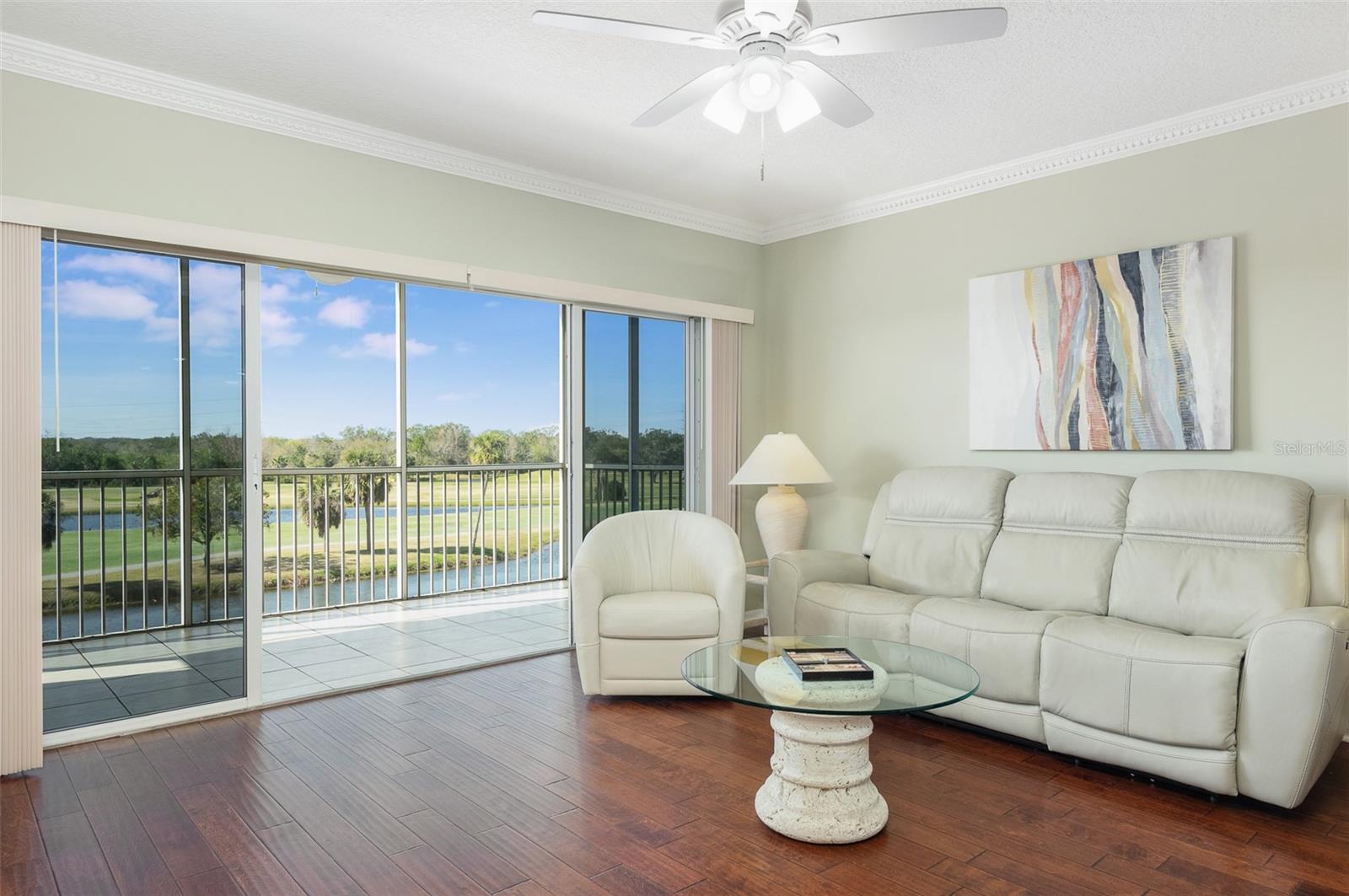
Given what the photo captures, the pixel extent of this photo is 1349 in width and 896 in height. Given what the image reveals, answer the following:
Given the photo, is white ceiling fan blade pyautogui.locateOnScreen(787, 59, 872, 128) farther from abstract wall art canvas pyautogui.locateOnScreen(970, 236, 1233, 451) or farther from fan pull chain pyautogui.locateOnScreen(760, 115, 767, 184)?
abstract wall art canvas pyautogui.locateOnScreen(970, 236, 1233, 451)

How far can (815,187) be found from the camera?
4746 millimetres

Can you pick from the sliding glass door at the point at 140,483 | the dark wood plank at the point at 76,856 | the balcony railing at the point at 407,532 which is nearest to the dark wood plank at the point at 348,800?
the dark wood plank at the point at 76,856

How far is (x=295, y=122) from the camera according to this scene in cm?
367

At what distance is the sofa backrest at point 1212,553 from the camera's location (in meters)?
3.03

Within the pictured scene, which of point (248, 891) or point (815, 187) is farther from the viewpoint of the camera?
point (815, 187)

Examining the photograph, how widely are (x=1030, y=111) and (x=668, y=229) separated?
221cm

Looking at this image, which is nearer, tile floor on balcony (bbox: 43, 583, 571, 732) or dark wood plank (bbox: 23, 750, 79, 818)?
dark wood plank (bbox: 23, 750, 79, 818)

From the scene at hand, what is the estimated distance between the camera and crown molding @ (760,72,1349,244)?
3348mm

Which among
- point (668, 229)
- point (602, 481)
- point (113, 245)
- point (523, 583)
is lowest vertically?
point (523, 583)

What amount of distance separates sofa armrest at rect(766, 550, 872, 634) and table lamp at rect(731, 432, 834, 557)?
54cm

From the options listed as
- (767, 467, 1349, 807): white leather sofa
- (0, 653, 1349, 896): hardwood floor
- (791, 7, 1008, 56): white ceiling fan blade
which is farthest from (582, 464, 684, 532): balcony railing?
(791, 7, 1008, 56): white ceiling fan blade

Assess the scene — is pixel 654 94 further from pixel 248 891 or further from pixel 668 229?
pixel 248 891

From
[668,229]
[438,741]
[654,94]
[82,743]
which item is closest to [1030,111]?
[654,94]

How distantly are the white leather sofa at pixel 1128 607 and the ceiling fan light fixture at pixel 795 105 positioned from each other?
6.69ft
